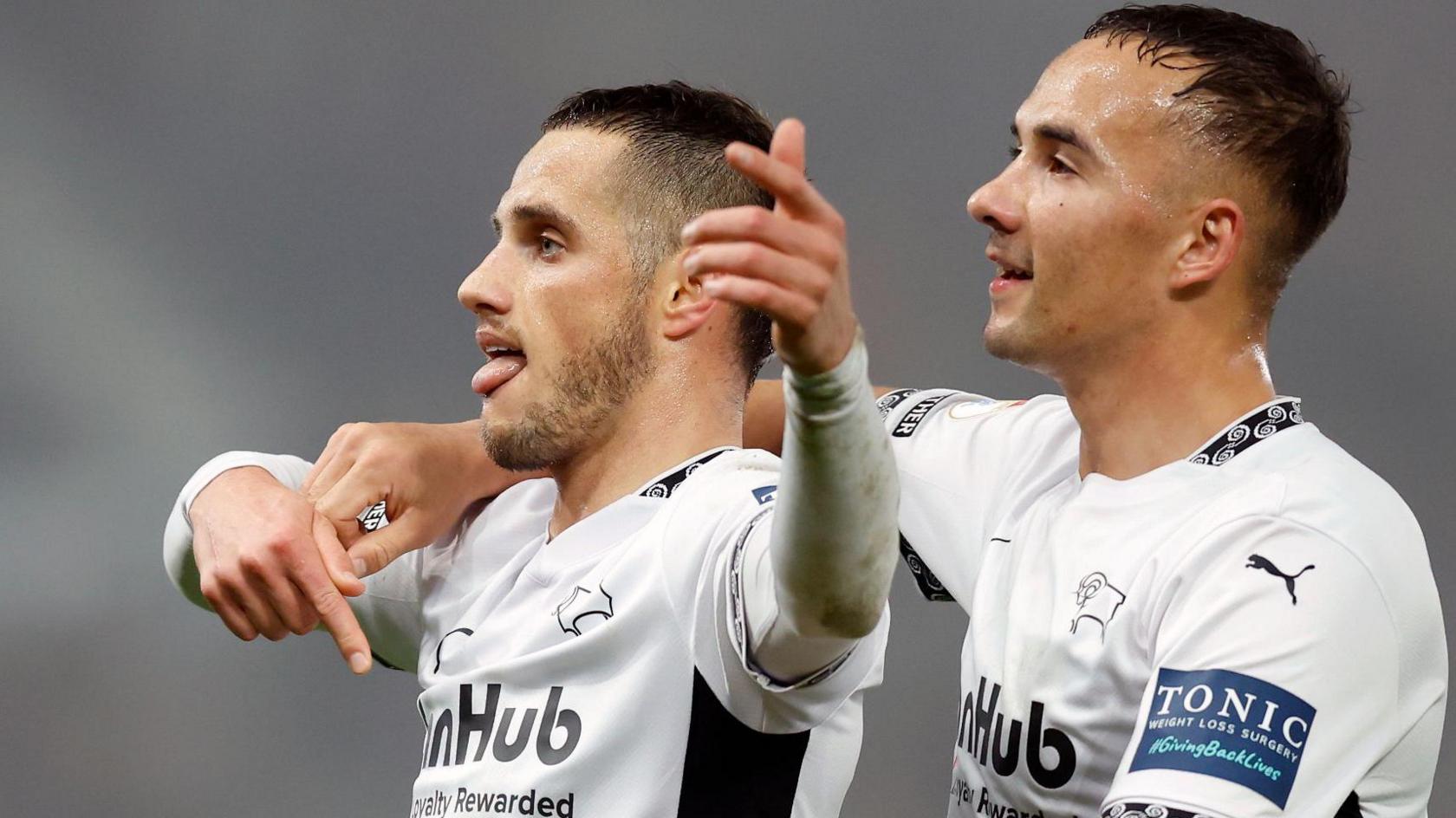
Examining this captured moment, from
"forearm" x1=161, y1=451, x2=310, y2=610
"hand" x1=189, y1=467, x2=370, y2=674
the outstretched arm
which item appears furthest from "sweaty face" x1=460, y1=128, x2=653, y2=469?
the outstretched arm

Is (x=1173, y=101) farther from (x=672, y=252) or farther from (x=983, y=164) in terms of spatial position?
(x=983, y=164)

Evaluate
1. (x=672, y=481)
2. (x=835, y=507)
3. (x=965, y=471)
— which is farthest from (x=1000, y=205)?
(x=835, y=507)

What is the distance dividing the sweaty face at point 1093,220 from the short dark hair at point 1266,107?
33 mm

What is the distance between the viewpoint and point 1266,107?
5.69 feet

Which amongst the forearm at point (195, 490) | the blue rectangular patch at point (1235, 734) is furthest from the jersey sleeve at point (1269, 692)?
the forearm at point (195, 490)

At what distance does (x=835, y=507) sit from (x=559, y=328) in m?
0.63

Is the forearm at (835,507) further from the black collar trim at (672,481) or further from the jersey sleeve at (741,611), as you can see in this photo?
the black collar trim at (672,481)

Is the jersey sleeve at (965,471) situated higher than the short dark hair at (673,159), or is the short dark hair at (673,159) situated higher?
the short dark hair at (673,159)

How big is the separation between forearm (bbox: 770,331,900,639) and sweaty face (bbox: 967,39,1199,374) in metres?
0.57

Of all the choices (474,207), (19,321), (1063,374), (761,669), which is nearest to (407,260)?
(474,207)

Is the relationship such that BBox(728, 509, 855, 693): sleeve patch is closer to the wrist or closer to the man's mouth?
the man's mouth

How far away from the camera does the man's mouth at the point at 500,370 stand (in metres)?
1.74

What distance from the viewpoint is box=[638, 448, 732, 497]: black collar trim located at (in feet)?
5.49

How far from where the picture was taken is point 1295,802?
4.55 ft
